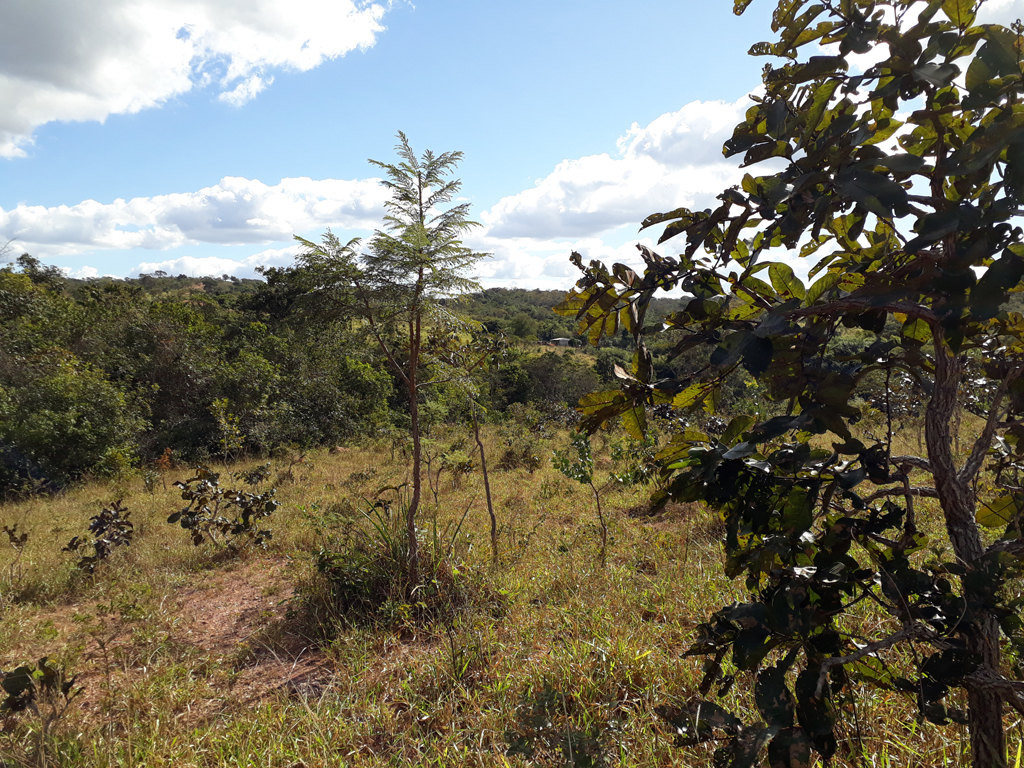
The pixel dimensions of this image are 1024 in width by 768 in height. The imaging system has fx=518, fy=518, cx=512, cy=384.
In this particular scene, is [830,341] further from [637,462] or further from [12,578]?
[12,578]

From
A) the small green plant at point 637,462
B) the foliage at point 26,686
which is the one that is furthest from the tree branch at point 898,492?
the foliage at point 26,686

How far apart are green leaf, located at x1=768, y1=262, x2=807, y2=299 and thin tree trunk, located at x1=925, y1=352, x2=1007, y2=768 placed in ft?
0.85

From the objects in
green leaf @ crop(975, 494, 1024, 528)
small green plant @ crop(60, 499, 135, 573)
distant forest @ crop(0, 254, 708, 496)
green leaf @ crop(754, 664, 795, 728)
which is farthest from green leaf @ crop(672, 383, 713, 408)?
distant forest @ crop(0, 254, 708, 496)

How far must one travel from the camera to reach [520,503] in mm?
6879

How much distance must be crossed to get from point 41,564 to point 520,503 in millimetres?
5184

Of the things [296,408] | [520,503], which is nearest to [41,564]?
[520,503]

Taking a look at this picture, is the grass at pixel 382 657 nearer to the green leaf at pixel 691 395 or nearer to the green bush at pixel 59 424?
the green leaf at pixel 691 395

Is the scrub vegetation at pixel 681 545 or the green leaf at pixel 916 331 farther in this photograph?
the green leaf at pixel 916 331

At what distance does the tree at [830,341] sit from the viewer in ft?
2.42

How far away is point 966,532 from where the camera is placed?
93 centimetres

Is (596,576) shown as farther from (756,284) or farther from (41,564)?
(41,564)

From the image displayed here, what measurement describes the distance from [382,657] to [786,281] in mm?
3180

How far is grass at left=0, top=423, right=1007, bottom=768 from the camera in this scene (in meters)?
2.19

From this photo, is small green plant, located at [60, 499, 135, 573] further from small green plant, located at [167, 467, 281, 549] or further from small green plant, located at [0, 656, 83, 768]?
small green plant, located at [0, 656, 83, 768]
